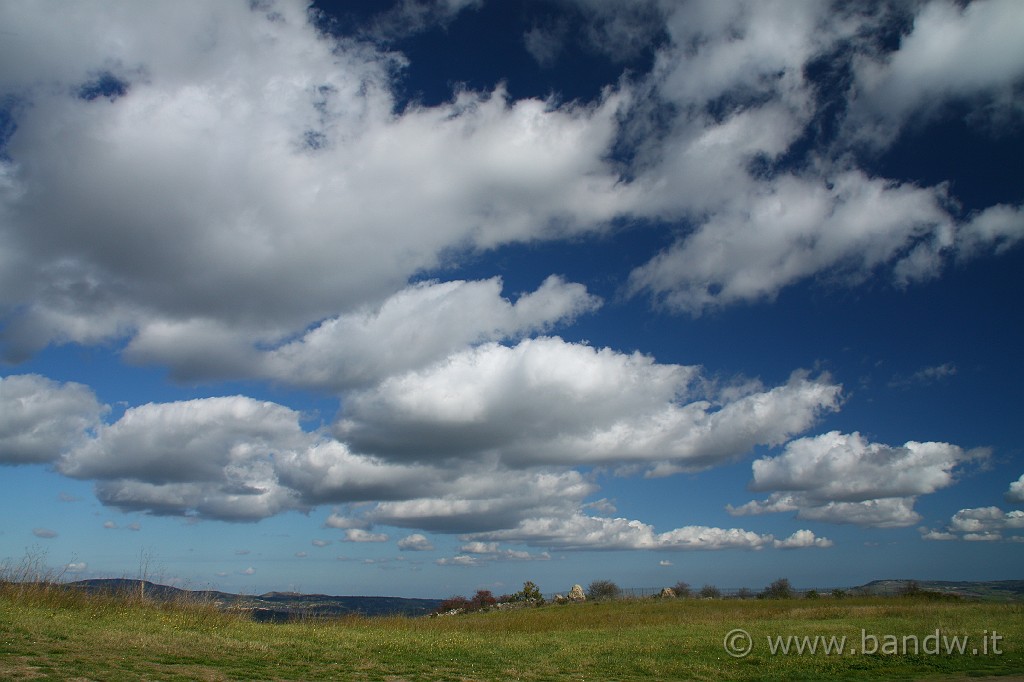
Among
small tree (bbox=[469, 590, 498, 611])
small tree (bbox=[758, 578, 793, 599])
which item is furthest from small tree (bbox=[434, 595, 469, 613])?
small tree (bbox=[758, 578, 793, 599])

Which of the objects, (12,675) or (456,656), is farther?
(456,656)

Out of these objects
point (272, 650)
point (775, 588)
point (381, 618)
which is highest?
point (272, 650)

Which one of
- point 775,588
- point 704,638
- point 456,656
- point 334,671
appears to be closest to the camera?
point 334,671

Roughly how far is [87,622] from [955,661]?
2991 cm

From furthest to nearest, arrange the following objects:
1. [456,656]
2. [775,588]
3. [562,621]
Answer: [775,588] < [562,621] < [456,656]

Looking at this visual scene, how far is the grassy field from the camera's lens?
15469mm

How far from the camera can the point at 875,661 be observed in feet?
78.6

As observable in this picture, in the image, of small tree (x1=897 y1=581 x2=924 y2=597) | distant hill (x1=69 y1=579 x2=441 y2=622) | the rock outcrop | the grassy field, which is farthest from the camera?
the rock outcrop

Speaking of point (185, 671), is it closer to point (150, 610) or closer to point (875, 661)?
point (150, 610)

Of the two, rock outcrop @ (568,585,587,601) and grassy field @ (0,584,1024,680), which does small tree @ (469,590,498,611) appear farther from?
grassy field @ (0,584,1024,680)

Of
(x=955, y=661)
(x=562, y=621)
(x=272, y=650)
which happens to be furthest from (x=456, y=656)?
(x=562, y=621)

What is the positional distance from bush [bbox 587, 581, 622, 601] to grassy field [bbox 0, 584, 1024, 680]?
55.7 m

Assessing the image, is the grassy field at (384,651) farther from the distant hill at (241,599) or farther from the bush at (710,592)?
the bush at (710,592)

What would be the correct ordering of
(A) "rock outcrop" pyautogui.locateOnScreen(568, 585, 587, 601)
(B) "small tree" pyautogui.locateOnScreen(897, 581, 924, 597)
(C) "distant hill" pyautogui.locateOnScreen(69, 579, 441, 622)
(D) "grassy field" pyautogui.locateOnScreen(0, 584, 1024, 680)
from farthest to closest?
(A) "rock outcrop" pyautogui.locateOnScreen(568, 585, 587, 601) → (B) "small tree" pyautogui.locateOnScreen(897, 581, 924, 597) → (C) "distant hill" pyautogui.locateOnScreen(69, 579, 441, 622) → (D) "grassy field" pyautogui.locateOnScreen(0, 584, 1024, 680)
